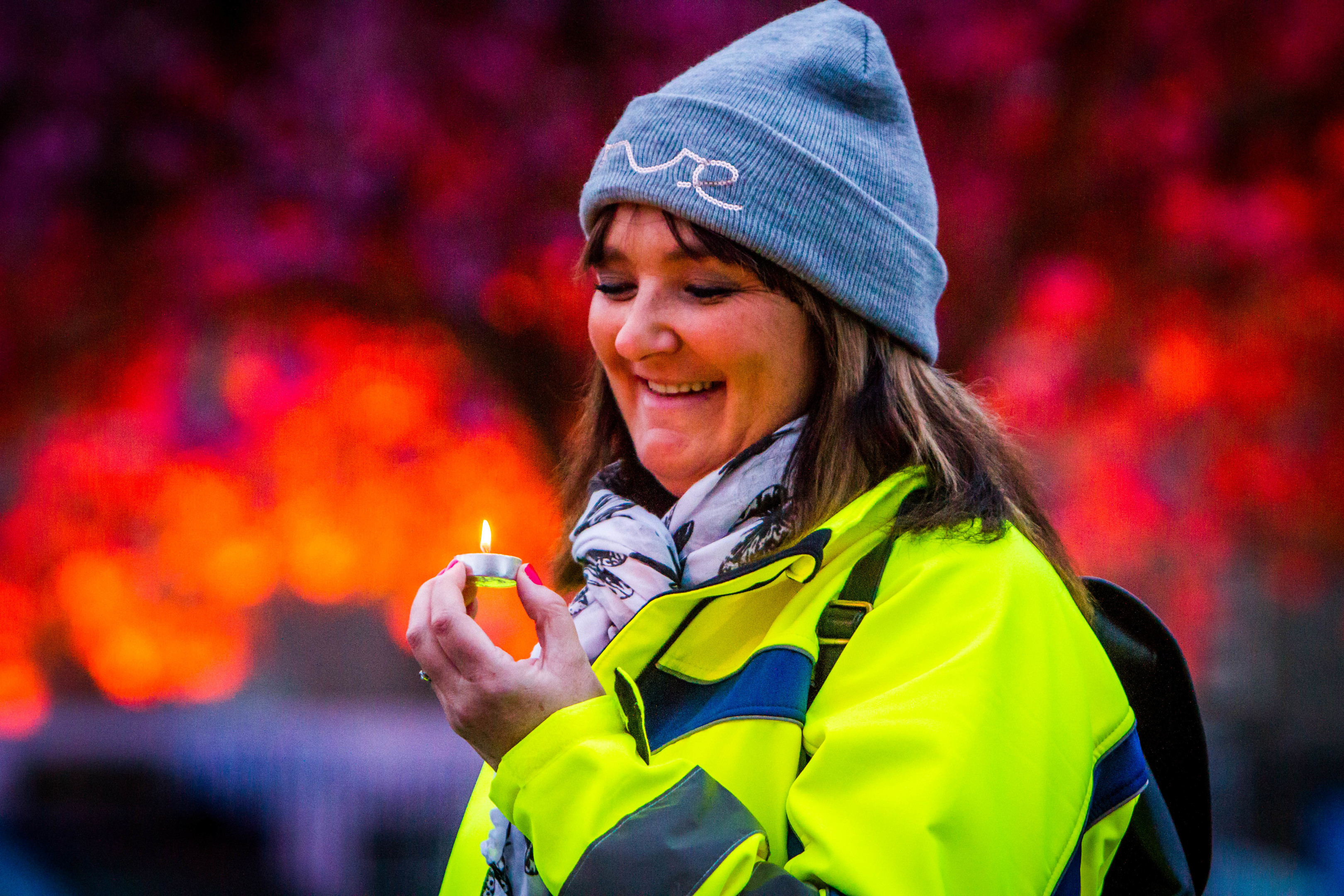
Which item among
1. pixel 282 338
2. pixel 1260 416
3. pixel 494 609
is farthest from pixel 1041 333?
pixel 282 338

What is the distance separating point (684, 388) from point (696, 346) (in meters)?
0.11

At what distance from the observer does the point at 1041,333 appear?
661cm

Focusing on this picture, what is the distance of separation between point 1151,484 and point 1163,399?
2.05 meters

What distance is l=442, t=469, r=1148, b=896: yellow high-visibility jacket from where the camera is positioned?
4.13 ft

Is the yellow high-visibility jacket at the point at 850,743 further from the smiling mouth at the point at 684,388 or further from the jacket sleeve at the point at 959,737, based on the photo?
the smiling mouth at the point at 684,388

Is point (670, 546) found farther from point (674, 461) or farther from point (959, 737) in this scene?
point (959, 737)

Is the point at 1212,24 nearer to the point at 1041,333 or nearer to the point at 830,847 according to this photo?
the point at 1041,333

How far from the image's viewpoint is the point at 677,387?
183 centimetres

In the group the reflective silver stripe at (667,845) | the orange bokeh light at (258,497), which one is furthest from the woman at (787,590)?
the orange bokeh light at (258,497)

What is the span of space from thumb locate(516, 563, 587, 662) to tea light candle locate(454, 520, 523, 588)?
0.01 meters

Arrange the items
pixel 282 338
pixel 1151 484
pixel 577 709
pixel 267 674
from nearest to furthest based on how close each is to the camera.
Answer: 1. pixel 577 709
2. pixel 282 338
3. pixel 1151 484
4. pixel 267 674

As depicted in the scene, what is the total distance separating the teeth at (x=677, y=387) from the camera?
1.81 metres

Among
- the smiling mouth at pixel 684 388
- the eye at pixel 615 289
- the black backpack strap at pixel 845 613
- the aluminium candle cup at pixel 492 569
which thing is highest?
the eye at pixel 615 289

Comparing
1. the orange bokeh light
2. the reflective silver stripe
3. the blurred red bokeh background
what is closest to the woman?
the reflective silver stripe
